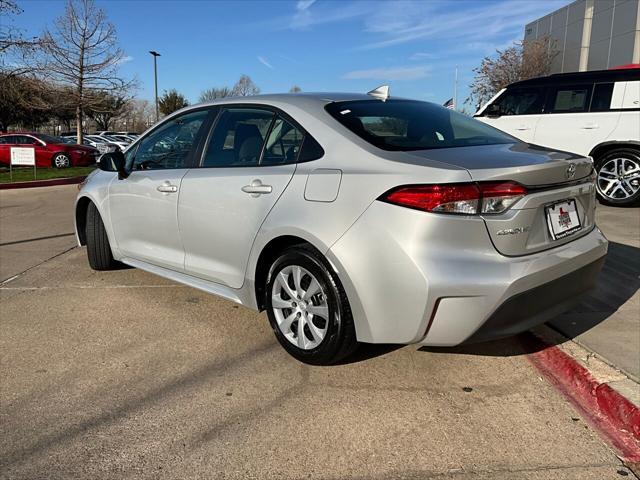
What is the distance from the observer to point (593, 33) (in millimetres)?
29906

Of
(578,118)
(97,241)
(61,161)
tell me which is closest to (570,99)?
(578,118)

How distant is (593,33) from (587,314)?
31.7m

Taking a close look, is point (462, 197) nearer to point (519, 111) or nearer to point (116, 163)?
point (116, 163)

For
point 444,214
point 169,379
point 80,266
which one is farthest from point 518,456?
point 80,266

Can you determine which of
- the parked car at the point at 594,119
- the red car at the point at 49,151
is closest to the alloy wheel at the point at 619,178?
the parked car at the point at 594,119

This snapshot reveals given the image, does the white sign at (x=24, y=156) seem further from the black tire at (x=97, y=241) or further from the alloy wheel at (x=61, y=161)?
the black tire at (x=97, y=241)

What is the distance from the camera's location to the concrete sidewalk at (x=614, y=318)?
3279 mm

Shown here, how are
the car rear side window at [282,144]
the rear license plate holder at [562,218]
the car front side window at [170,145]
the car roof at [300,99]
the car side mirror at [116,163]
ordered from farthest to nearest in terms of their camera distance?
the car side mirror at [116,163], the car front side window at [170,145], the car roof at [300,99], the car rear side window at [282,144], the rear license plate holder at [562,218]

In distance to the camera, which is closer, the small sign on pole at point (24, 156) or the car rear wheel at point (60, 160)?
the small sign on pole at point (24, 156)

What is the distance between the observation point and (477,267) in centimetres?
257

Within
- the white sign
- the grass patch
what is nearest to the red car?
the grass patch

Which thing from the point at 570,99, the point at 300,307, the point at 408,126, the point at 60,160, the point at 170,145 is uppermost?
the point at 570,99

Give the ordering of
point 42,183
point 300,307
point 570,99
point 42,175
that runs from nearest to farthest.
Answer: point 300,307
point 570,99
point 42,183
point 42,175

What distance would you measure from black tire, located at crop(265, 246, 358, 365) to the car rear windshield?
747mm
